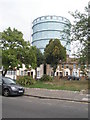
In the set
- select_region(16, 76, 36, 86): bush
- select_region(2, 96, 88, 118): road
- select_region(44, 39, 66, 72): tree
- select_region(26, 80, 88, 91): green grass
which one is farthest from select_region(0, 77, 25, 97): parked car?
select_region(44, 39, 66, 72): tree

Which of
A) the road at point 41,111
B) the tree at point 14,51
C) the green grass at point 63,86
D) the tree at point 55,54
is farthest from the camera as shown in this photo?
the tree at point 55,54

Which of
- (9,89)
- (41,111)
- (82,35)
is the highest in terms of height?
(82,35)

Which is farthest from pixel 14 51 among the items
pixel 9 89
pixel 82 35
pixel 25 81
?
pixel 82 35

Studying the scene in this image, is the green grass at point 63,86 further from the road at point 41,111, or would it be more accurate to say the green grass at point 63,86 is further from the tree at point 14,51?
the road at point 41,111

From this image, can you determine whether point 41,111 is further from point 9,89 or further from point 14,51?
point 14,51

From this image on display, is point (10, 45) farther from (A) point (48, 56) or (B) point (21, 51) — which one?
(A) point (48, 56)

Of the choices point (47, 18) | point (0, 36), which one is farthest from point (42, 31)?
point (0, 36)

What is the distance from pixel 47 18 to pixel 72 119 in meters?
92.0

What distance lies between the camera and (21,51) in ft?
75.5

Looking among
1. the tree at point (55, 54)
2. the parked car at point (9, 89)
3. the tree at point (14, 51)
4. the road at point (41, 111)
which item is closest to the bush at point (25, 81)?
the tree at point (14, 51)

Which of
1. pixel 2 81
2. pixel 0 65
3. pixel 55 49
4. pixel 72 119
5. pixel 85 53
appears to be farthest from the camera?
pixel 55 49

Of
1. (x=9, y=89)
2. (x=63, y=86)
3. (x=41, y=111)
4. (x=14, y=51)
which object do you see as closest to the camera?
(x=41, y=111)

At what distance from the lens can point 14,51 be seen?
22281 mm

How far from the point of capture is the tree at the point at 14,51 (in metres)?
21.6
